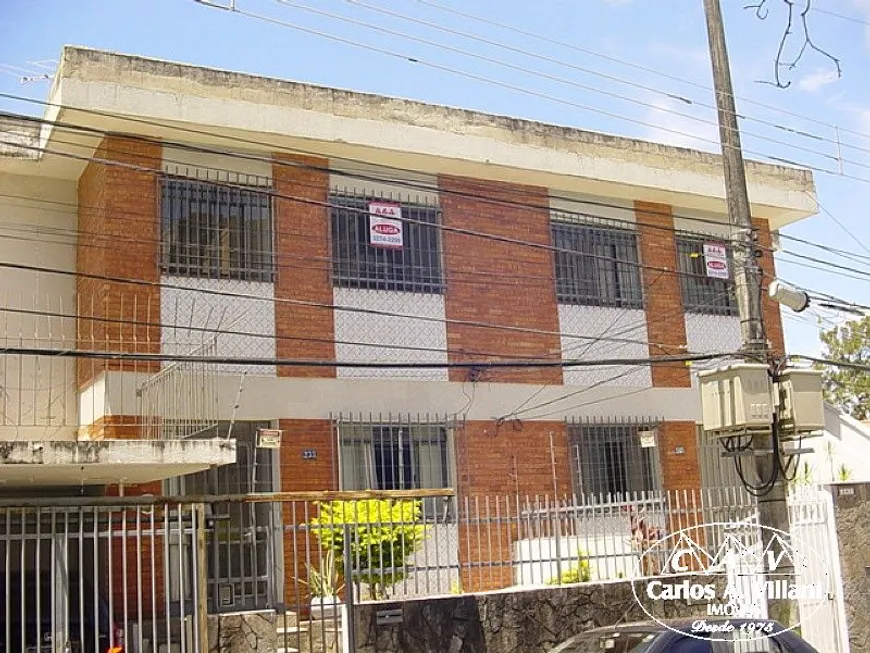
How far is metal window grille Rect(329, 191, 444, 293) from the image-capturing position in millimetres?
16312

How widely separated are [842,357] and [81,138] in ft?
105

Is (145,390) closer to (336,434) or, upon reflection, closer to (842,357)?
(336,434)

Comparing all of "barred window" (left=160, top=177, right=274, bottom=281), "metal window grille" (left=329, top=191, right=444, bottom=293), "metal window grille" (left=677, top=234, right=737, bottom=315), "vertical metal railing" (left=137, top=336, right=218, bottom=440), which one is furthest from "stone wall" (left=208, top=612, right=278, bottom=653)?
"metal window grille" (left=677, top=234, right=737, bottom=315)

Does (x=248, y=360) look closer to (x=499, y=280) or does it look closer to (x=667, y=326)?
(x=499, y=280)

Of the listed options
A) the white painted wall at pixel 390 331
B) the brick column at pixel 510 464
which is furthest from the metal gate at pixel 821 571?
the white painted wall at pixel 390 331

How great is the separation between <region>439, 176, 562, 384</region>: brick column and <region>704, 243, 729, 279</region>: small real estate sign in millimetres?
3527

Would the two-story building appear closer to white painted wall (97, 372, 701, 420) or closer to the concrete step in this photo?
white painted wall (97, 372, 701, 420)

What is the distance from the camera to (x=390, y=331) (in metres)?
16.4

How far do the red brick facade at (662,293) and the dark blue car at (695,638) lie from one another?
1027 cm

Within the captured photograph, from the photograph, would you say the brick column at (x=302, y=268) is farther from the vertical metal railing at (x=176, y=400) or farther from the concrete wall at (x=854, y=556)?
the concrete wall at (x=854, y=556)

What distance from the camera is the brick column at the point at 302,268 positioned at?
1556 centimetres

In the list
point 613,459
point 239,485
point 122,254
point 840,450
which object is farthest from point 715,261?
point 122,254

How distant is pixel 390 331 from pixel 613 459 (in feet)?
15.4

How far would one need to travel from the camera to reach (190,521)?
1020 cm
